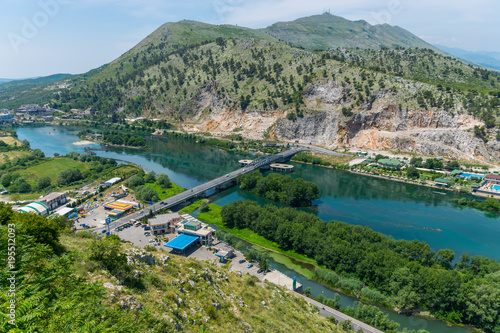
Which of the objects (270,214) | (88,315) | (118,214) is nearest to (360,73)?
(270,214)

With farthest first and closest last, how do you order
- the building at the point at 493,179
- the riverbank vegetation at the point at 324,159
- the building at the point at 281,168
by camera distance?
the riverbank vegetation at the point at 324,159
the building at the point at 281,168
the building at the point at 493,179

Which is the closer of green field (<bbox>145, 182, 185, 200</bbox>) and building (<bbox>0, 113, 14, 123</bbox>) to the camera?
green field (<bbox>145, 182, 185, 200</bbox>)

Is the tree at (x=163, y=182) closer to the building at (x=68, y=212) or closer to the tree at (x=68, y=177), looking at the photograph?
the tree at (x=68, y=177)

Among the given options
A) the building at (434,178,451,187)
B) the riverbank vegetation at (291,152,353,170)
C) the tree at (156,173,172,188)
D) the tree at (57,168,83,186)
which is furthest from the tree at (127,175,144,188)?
the building at (434,178,451,187)

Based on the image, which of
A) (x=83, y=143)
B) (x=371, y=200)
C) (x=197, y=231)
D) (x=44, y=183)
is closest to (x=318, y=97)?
(x=371, y=200)

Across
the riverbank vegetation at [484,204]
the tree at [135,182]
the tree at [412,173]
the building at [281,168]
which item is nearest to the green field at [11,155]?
the tree at [135,182]

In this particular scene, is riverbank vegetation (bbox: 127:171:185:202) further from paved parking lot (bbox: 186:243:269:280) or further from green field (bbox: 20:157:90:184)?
paved parking lot (bbox: 186:243:269:280)
